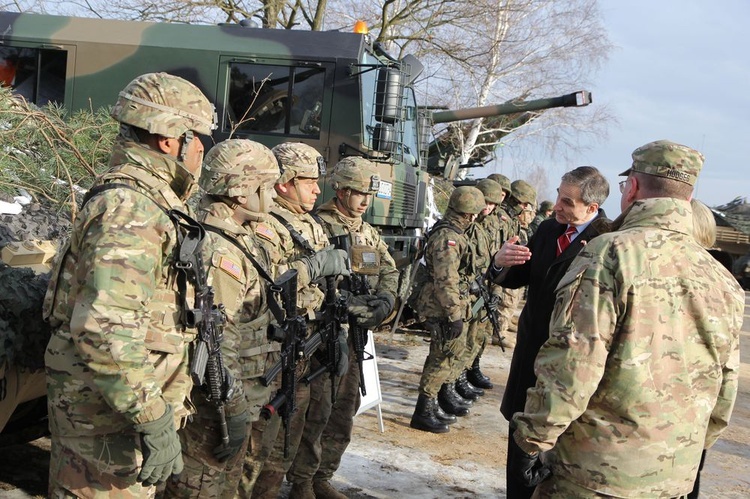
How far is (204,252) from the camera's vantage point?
294 centimetres

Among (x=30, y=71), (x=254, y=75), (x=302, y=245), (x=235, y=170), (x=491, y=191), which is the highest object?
(x=254, y=75)

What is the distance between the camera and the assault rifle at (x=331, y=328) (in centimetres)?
403

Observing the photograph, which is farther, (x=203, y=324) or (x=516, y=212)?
(x=516, y=212)

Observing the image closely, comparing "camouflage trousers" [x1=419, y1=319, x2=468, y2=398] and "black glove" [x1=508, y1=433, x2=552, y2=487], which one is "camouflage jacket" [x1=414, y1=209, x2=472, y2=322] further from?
"black glove" [x1=508, y1=433, x2=552, y2=487]

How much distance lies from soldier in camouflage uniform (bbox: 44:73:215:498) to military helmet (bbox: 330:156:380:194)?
1.99 meters

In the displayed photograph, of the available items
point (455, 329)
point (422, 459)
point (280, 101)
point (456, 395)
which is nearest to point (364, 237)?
point (455, 329)

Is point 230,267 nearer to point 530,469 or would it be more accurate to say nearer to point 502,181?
point 530,469

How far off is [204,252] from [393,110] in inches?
201

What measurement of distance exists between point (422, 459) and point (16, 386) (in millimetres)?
2911

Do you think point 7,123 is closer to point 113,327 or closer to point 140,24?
point 113,327

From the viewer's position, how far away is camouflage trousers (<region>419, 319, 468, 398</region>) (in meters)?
6.01

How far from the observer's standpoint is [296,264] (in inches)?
147

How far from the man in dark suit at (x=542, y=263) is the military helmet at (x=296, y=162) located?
109cm

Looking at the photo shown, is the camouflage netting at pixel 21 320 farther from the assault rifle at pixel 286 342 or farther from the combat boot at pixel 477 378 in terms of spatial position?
the combat boot at pixel 477 378
